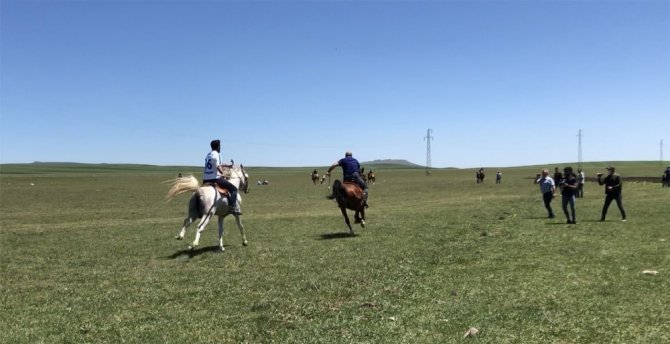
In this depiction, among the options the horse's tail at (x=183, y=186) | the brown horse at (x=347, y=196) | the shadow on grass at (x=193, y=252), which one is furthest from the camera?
the brown horse at (x=347, y=196)

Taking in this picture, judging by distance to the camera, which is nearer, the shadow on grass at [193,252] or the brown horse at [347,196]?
the shadow on grass at [193,252]

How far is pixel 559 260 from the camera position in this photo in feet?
42.4

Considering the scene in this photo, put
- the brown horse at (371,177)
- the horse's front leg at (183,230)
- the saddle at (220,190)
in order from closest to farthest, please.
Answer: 1. the horse's front leg at (183,230)
2. the saddle at (220,190)
3. the brown horse at (371,177)

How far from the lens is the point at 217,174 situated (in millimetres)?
16500

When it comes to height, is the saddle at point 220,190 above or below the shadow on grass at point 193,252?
above

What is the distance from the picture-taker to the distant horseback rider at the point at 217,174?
1614cm

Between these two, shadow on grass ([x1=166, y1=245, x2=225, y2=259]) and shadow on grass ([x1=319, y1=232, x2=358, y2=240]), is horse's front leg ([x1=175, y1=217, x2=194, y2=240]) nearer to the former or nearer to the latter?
shadow on grass ([x1=166, y1=245, x2=225, y2=259])

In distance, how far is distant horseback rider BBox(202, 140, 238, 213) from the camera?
53.0 ft

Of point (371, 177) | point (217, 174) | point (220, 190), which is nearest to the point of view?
point (217, 174)

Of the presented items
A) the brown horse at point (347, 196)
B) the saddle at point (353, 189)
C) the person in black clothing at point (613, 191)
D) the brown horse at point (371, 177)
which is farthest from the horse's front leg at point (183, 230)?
the brown horse at point (371, 177)

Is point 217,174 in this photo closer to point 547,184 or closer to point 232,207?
point 232,207

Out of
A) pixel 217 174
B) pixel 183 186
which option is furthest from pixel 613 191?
pixel 183 186

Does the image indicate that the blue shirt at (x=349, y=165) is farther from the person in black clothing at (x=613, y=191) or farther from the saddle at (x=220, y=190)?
the person in black clothing at (x=613, y=191)

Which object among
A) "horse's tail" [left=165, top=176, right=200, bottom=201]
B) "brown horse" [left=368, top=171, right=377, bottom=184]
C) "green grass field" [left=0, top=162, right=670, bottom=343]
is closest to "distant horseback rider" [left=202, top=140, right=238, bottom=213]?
"horse's tail" [left=165, top=176, right=200, bottom=201]
